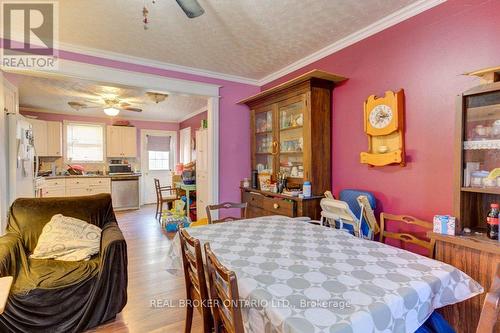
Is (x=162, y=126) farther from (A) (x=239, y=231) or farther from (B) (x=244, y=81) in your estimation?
(A) (x=239, y=231)

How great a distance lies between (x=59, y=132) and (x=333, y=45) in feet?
20.5

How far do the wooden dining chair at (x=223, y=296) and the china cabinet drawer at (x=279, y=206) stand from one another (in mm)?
1625

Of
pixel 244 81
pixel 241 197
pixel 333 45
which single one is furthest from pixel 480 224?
pixel 244 81

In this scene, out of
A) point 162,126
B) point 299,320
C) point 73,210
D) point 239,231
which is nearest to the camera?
point 299,320

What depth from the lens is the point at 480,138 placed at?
5.29 ft

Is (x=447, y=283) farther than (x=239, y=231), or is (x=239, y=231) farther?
(x=239, y=231)

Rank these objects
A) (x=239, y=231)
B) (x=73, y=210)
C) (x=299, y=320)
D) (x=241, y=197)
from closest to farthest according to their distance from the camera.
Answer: (x=299, y=320) → (x=239, y=231) → (x=73, y=210) → (x=241, y=197)

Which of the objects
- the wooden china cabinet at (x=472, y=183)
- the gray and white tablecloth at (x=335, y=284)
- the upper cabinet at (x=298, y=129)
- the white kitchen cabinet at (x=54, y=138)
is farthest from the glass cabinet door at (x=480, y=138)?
the white kitchen cabinet at (x=54, y=138)

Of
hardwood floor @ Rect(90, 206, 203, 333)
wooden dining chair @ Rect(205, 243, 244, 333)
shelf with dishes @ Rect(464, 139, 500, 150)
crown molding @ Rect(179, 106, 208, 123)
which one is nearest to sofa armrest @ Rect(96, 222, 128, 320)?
hardwood floor @ Rect(90, 206, 203, 333)

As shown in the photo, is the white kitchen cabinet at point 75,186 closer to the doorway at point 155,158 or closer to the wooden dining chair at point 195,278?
the doorway at point 155,158

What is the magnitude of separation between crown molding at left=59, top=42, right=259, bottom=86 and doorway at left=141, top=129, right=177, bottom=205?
4178 millimetres

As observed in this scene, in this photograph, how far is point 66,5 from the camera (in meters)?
1.99

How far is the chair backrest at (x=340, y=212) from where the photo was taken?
1908 mm

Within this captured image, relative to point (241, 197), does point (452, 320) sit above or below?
below
